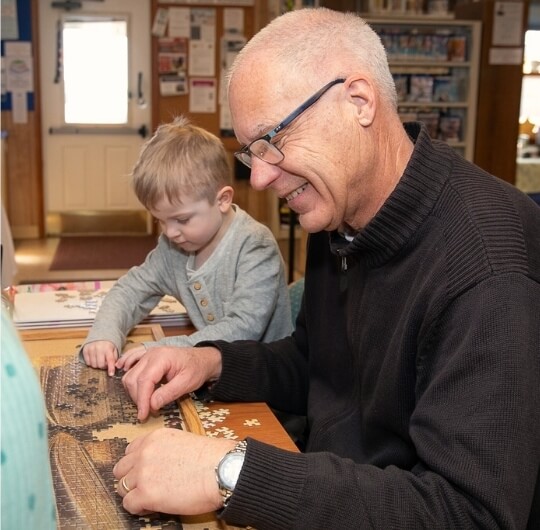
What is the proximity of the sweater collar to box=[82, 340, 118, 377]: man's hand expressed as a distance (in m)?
0.63

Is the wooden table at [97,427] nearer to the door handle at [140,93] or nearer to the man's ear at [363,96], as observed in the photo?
the man's ear at [363,96]

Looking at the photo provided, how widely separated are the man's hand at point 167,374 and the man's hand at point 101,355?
10 centimetres

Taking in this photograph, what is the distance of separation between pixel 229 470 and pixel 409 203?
20.5 inches

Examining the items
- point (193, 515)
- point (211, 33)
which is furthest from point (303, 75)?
point (211, 33)

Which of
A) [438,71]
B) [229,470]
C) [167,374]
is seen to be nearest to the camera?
[229,470]

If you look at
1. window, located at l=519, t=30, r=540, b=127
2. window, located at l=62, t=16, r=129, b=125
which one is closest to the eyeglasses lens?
window, located at l=62, t=16, r=129, b=125

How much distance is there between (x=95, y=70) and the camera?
28.5 ft

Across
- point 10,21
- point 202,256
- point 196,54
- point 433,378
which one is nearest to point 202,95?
point 196,54

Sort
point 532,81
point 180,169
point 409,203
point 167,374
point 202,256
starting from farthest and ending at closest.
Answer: point 532,81, point 202,256, point 180,169, point 167,374, point 409,203

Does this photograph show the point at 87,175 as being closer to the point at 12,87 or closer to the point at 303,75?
the point at 12,87

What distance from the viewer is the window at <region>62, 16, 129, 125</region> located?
28.1 ft

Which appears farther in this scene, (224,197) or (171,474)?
(224,197)

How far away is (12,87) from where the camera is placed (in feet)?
27.6

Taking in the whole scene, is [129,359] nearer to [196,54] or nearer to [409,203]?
[409,203]
